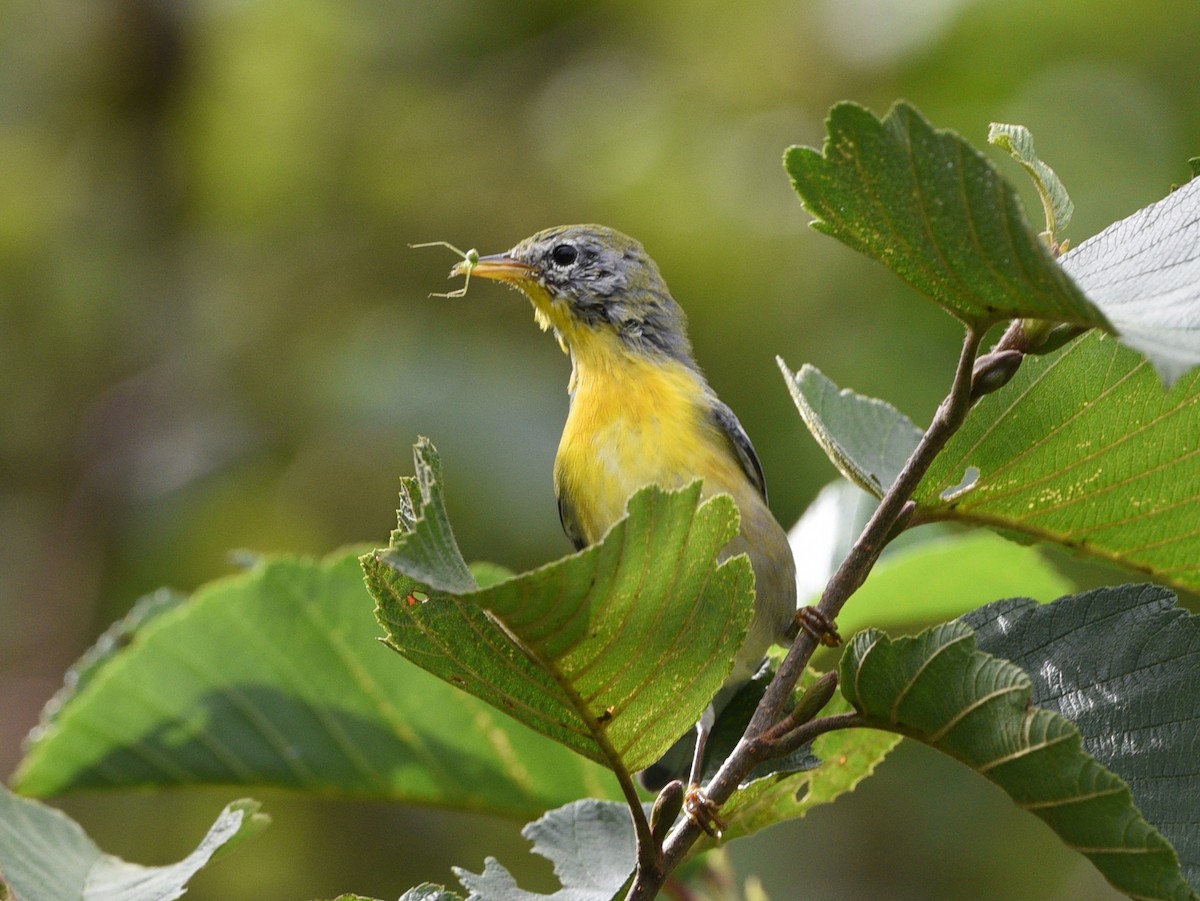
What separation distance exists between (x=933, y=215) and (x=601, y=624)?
0.63m

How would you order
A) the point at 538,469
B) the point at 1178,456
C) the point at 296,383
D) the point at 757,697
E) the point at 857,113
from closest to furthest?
the point at 857,113 < the point at 1178,456 < the point at 757,697 < the point at 538,469 < the point at 296,383

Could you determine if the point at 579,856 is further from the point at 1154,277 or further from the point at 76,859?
the point at 1154,277

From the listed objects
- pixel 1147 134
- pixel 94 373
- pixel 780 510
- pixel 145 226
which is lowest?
pixel 780 510

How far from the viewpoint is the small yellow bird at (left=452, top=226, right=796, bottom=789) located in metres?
3.40

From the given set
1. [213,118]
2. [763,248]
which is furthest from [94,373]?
[763,248]

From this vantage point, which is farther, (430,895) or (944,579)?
(944,579)

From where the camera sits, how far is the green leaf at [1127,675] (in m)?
1.72

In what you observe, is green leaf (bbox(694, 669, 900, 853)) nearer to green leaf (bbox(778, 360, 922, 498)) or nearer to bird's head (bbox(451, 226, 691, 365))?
green leaf (bbox(778, 360, 922, 498))

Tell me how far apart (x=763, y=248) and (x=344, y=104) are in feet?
8.74

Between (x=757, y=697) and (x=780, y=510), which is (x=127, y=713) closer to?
(x=757, y=697)

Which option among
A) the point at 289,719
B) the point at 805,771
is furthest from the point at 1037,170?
the point at 289,719

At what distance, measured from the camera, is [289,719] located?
315 centimetres

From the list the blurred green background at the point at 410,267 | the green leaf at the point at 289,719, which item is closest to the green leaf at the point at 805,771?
the green leaf at the point at 289,719

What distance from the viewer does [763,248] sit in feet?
21.5
